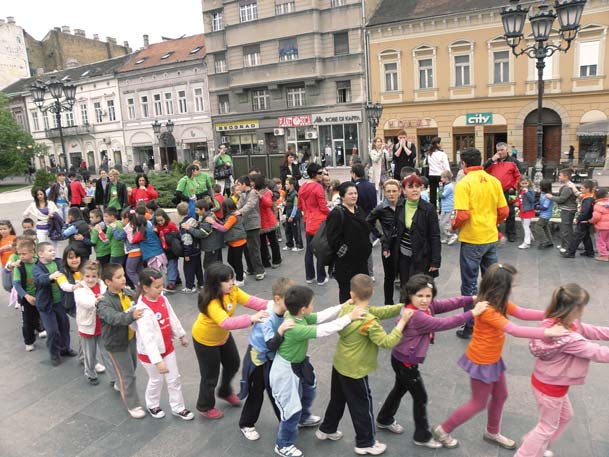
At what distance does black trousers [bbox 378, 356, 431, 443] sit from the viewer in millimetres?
3721

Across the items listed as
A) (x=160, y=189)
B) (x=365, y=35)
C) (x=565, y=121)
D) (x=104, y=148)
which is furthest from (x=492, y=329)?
(x=104, y=148)

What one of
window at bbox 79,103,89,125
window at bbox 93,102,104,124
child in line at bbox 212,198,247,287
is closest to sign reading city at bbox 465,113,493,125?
child in line at bbox 212,198,247,287

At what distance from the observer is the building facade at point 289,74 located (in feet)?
100

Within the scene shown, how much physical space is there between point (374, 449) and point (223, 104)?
34.7m

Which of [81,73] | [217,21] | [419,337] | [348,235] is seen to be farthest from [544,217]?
[81,73]

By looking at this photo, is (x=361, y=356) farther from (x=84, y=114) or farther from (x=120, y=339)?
(x=84, y=114)

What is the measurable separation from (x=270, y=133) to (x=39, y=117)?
1109 inches

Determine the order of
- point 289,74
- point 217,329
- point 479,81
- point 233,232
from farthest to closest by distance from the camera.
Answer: point 289,74 → point 479,81 → point 233,232 → point 217,329

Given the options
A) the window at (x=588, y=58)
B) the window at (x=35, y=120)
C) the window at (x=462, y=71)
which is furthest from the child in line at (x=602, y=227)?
the window at (x=35, y=120)

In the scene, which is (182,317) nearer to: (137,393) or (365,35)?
(137,393)

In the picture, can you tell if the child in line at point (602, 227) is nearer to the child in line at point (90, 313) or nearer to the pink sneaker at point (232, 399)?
the pink sneaker at point (232, 399)

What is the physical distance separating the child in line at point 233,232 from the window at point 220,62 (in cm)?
2962

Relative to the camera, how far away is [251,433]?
4.11 meters

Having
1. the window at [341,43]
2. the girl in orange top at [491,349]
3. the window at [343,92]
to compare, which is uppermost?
the window at [341,43]
